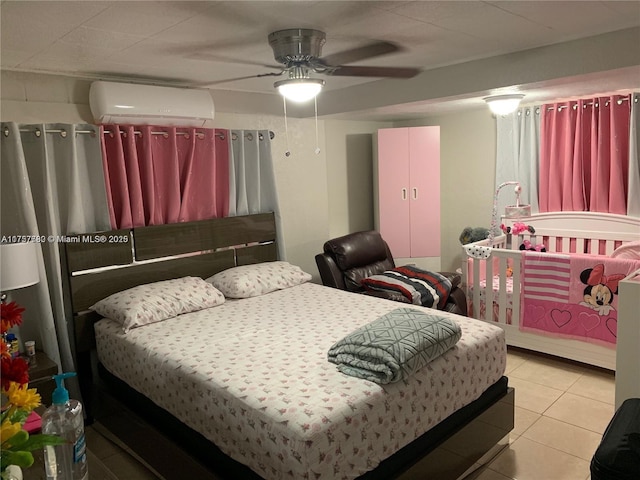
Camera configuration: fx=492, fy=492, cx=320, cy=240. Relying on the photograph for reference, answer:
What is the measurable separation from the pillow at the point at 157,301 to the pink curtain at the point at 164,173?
52cm

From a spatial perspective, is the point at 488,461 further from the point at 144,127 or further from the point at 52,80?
the point at 52,80

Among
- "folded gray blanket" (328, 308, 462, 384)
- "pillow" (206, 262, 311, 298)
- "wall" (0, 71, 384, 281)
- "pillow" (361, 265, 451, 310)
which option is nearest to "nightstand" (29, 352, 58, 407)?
"pillow" (206, 262, 311, 298)

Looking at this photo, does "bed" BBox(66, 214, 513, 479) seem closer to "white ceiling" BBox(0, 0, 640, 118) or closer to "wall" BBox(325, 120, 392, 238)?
"white ceiling" BBox(0, 0, 640, 118)

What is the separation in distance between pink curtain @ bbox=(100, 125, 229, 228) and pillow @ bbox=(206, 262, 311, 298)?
53 cm

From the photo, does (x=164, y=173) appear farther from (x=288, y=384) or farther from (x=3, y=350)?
(x=3, y=350)

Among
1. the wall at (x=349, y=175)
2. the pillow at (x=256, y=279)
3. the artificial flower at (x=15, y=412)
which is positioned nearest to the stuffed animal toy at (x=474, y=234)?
the wall at (x=349, y=175)

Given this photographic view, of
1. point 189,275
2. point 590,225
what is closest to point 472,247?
point 590,225

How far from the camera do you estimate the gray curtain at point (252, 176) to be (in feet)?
13.1

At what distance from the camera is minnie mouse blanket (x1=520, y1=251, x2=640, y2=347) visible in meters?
3.48

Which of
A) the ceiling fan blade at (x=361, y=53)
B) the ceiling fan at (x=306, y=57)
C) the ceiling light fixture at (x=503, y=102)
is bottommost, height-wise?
the ceiling light fixture at (x=503, y=102)

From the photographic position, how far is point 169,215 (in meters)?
3.65

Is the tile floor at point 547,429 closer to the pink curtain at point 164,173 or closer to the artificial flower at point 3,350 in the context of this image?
the pink curtain at point 164,173

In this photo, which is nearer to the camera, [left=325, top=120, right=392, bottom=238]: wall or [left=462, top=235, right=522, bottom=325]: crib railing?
[left=462, top=235, right=522, bottom=325]: crib railing

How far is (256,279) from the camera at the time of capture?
365cm
